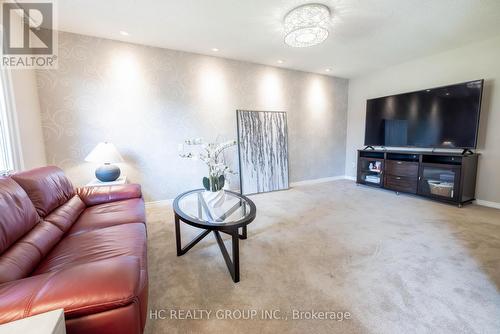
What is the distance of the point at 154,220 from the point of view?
2740 mm

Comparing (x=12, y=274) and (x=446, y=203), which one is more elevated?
(x=12, y=274)

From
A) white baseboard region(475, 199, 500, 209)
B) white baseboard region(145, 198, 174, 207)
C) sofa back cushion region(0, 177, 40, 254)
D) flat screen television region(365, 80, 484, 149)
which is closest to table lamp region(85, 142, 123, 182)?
white baseboard region(145, 198, 174, 207)

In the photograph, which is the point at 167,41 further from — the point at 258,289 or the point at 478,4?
the point at 478,4

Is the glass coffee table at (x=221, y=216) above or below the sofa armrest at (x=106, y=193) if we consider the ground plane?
below

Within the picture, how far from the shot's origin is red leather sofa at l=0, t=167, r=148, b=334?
719 mm

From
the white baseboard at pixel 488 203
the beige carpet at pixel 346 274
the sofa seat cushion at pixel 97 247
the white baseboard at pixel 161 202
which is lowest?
the beige carpet at pixel 346 274

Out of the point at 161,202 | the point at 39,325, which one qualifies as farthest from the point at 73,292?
the point at 161,202

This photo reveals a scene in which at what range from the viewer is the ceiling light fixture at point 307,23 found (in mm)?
2152

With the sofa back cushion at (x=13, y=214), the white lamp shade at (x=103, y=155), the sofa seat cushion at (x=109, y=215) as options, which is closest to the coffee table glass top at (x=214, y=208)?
the sofa seat cushion at (x=109, y=215)

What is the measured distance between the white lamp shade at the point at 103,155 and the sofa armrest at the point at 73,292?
2.00 metres

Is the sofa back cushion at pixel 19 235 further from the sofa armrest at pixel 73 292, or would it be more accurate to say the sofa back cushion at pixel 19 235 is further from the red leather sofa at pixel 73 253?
the sofa armrest at pixel 73 292

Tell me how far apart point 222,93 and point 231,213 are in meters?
2.51

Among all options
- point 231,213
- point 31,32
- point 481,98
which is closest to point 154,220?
point 231,213

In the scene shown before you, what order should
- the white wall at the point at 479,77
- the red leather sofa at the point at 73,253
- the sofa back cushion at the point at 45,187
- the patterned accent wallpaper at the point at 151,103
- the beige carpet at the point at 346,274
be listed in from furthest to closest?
the white wall at the point at 479,77 → the patterned accent wallpaper at the point at 151,103 → the sofa back cushion at the point at 45,187 → the beige carpet at the point at 346,274 → the red leather sofa at the point at 73,253
